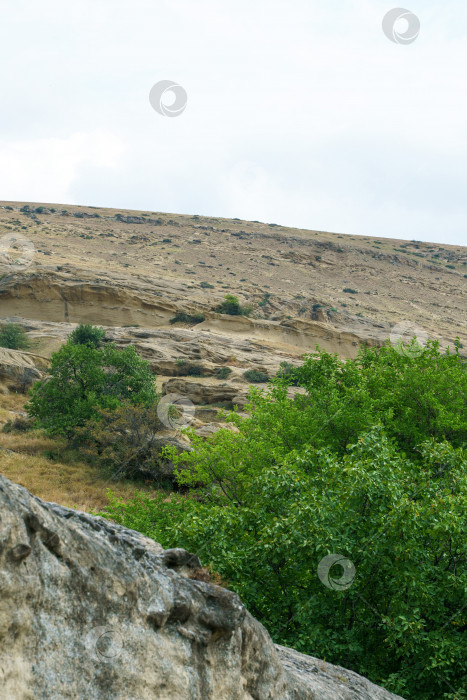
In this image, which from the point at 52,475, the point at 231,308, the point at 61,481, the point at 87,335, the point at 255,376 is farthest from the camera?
the point at 231,308

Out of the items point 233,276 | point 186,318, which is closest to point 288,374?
point 186,318

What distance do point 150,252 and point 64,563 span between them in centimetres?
8482

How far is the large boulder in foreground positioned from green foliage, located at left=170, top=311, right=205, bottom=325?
48826 mm

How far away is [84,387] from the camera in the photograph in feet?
97.0

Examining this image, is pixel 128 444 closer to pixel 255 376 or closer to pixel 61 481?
pixel 61 481

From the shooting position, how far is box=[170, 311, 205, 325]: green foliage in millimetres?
53906

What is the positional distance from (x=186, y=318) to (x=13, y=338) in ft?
56.1

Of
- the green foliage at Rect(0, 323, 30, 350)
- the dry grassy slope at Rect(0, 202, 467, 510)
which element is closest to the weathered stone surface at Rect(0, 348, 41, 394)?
the dry grassy slope at Rect(0, 202, 467, 510)

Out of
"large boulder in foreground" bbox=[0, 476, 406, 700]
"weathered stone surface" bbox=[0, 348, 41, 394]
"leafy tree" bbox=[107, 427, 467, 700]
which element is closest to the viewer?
"large boulder in foreground" bbox=[0, 476, 406, 700]

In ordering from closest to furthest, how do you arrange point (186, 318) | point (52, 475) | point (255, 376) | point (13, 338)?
1. point (52, 475)
2. point (255, 376)
3. point (13, 338)
4. point (186, 318)

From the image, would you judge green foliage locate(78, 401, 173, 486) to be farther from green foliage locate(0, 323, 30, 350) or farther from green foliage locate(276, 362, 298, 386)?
green foliage locate(0, 323, 30, 350)

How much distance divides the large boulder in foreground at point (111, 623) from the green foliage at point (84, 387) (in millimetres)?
23329

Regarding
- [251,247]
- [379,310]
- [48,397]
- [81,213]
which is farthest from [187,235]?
[48,397]

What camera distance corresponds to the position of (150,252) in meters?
86.2
